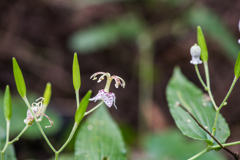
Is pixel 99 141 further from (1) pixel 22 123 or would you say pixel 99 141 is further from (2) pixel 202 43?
(1) pixel 22 123

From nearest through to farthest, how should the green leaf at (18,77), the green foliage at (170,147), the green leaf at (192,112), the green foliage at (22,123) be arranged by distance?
1. the green leaf at (18,77)
2. the green leaf at (192,112)
3. the green foliage at (170,147)
4. the green foliage at (22,123)

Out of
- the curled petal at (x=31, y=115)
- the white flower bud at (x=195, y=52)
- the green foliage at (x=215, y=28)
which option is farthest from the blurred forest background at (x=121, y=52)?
the white flower bud at (x=195, y=52)

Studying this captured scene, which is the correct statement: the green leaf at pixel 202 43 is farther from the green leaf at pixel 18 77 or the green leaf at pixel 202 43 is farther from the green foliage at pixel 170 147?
the green foliage at pixel 170 147

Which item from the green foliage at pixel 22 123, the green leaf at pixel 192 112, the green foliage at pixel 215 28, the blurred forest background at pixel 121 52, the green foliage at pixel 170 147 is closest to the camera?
the green leaf at pixel 192 112

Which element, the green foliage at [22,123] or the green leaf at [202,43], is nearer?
the green leaf at [202,43]

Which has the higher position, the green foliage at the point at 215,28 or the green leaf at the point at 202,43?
the green foliage at the point at 215,28

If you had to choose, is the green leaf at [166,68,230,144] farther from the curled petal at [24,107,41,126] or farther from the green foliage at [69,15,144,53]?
the green foliage at [69,15,144,53]

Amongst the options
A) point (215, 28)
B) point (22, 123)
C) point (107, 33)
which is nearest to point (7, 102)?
point (22, 123)

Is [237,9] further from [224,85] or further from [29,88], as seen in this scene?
[29,88]
